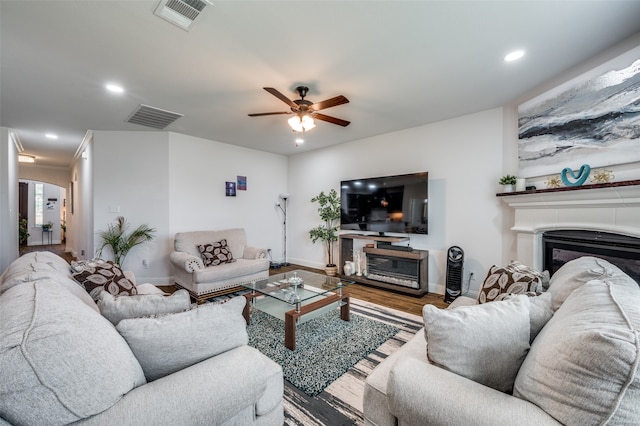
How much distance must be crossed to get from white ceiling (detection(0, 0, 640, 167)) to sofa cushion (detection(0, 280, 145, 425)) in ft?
6.34

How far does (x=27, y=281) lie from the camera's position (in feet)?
4.02

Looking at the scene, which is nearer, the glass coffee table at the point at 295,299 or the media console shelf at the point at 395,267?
the glass coffee table at the point at 295,299

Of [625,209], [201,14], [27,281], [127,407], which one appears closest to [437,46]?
[201,14]

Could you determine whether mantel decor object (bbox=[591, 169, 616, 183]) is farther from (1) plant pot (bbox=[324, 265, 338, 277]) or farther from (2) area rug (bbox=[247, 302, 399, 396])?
(1) plant pot (bbox=[324, 265, 338, 277])

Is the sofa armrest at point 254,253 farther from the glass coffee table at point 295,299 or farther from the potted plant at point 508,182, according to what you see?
the potted plant at point 508,182

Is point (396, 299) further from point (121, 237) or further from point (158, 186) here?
point (121, 237)

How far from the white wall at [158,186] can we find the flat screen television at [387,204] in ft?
7.94

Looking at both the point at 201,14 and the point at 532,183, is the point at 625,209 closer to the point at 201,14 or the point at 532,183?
the point at 532,183

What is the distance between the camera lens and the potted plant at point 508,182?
309cm

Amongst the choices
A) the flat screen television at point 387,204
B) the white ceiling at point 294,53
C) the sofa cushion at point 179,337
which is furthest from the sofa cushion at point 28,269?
the flat screen television at point 387,204

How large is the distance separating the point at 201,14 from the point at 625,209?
363 cm

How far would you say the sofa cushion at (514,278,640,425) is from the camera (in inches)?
26.0

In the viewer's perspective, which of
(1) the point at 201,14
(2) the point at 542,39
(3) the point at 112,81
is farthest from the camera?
(3) the point at 112,81

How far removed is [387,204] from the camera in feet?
13.8
